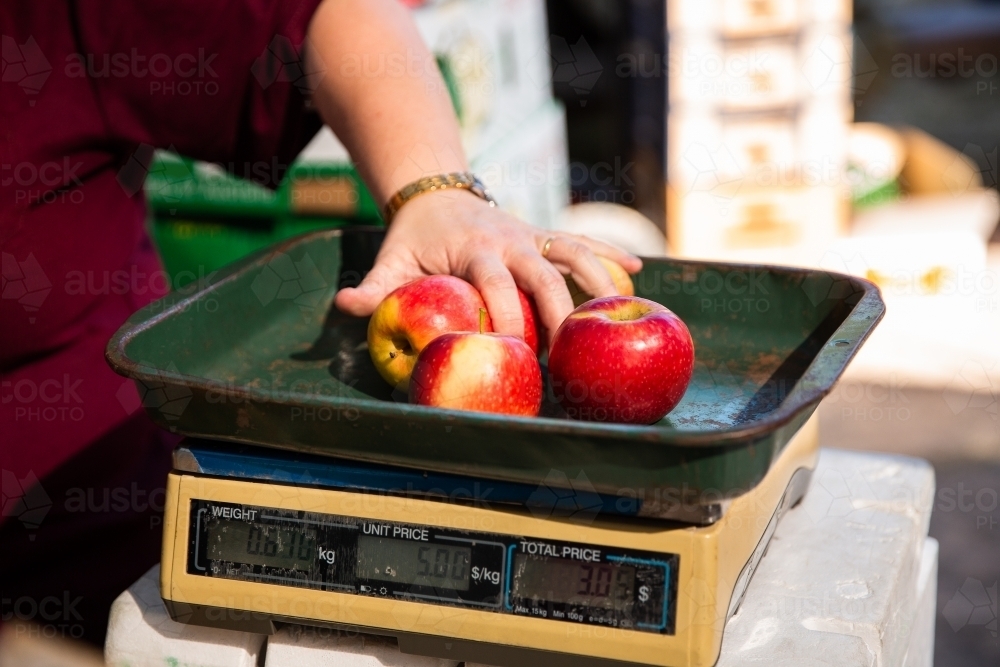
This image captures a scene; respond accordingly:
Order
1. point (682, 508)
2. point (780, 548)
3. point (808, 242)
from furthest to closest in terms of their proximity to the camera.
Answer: point (808, 242)
point (780, 548)
point (682, 508)

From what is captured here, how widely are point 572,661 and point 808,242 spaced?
3.04 meters

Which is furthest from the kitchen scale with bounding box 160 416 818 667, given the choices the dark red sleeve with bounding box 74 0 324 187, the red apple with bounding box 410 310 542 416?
the dark red sleeve with bounding box 74 0 324 187

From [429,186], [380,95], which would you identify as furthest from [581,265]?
[380,95]

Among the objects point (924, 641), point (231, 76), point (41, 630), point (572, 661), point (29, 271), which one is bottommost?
point (924, 641)

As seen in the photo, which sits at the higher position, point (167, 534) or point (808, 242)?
point (167, 534)

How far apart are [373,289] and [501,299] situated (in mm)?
156

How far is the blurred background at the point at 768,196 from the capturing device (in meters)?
2.66

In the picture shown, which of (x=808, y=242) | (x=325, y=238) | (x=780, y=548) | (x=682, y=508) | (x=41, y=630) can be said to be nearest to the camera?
(x=682, y=508)

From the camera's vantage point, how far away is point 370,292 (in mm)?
1117

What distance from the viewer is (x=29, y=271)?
Answer: 1.15 metres

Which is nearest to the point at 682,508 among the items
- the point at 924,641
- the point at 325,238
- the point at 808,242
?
the point at 924,641

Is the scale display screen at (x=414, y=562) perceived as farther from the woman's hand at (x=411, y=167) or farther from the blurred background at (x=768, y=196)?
the blurred background at (x=768, y=196)

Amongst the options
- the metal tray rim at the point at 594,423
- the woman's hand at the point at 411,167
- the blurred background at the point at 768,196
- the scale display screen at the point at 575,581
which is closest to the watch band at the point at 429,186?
the woman's hand at the point at 411,167

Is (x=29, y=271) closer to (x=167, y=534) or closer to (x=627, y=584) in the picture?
(x=167, y=534)
